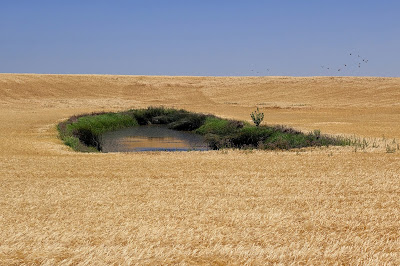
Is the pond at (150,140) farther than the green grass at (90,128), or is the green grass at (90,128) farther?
the pond at (150,140)

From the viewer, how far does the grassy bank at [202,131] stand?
62.3 ft

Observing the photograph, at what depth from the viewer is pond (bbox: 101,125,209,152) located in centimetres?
2269

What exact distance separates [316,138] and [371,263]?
13.9 metres

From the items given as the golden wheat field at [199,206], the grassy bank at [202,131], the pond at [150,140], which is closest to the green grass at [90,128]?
the grassy bank at [202,131]

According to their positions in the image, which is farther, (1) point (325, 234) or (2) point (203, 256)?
(1) point (325, 234)

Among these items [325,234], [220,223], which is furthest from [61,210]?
[325,234]

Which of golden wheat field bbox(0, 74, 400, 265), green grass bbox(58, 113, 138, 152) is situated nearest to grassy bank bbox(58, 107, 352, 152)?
green grass bbox(58, 113, 138, 152)

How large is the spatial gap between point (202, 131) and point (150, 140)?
12.7 ft

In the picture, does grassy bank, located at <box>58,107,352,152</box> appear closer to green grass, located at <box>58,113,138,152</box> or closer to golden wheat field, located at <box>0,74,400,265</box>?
green grass, located at <box>58,113,138,152</box>

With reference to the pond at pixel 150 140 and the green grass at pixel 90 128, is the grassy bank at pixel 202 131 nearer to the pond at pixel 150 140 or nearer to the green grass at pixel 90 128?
the green grass at pixel 90 128

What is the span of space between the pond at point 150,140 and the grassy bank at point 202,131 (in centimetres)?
54

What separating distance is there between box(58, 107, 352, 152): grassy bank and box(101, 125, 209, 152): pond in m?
0.54

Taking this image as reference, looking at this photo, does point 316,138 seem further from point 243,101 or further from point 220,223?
point 243,101

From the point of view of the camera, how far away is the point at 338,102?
49750 millimetres
